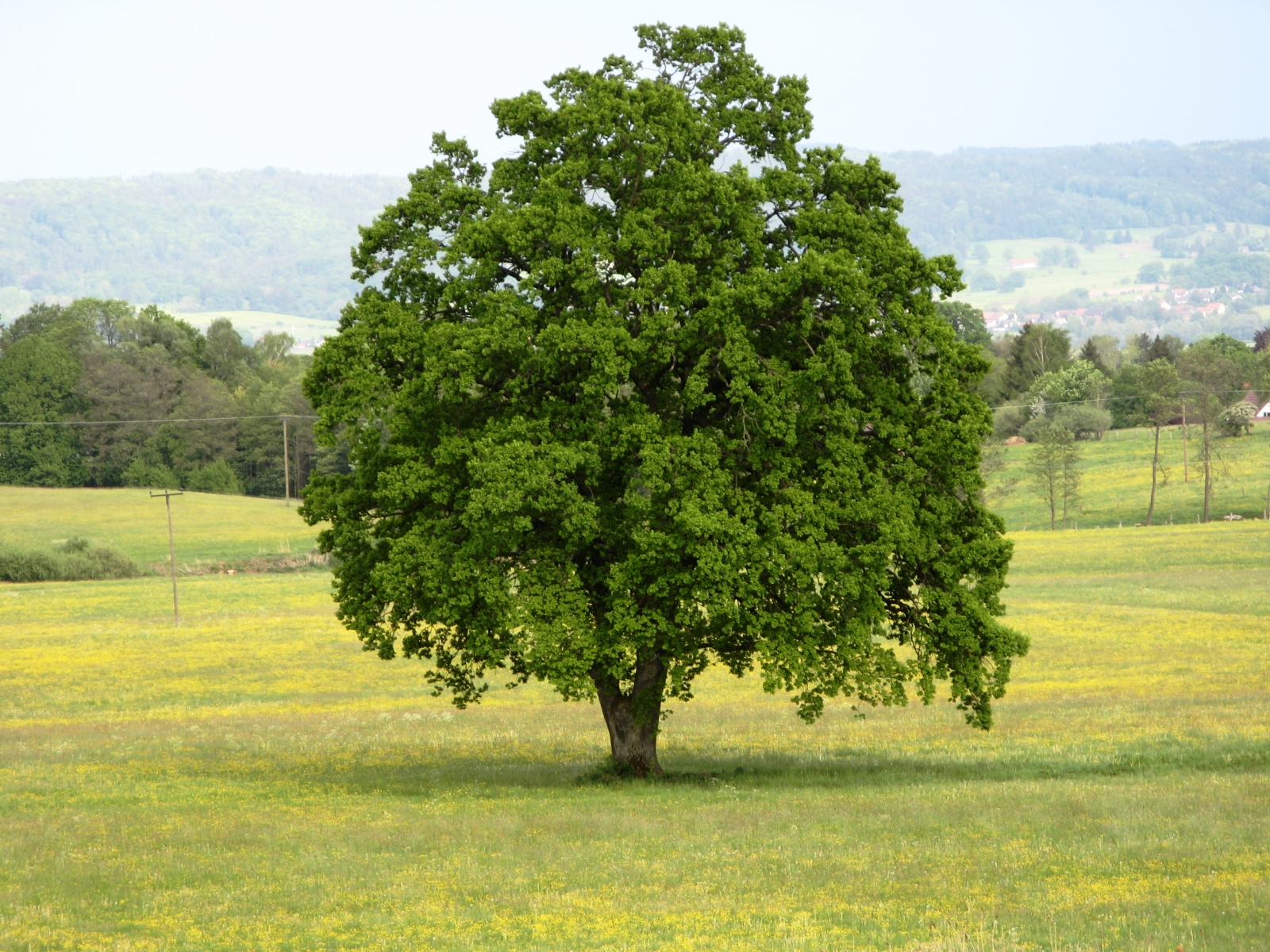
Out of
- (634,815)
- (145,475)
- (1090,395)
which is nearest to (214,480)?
(145,475)

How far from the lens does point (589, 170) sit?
26.6 meters

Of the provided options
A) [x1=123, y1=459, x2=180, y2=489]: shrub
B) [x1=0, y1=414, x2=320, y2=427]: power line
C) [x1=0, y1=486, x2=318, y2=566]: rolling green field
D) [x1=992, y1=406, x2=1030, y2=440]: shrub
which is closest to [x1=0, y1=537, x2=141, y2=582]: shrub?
[x1=0, y1=486, x2=318, y2=566]: rolling green field

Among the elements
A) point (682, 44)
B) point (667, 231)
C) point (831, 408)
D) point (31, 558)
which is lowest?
point (31, 558)

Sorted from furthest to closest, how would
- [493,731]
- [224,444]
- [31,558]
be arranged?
[224,444] → [31,558] → [493,731]

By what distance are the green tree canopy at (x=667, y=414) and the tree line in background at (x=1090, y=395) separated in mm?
92074

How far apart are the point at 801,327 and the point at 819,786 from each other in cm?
932

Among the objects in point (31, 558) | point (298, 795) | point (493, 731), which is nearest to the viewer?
point (298, 795)

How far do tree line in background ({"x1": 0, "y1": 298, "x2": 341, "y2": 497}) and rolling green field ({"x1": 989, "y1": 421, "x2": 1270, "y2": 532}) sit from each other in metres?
69.1

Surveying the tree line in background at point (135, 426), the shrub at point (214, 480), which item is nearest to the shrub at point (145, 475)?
the tree line in background at point (135, 426)

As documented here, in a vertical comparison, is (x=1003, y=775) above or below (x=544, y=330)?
below

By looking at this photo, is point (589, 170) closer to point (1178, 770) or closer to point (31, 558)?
point (1178, 770)

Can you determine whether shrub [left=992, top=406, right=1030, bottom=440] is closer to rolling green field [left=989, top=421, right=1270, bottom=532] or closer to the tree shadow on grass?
rolling green field [left=989, top=421, right=1270, bottom=532]

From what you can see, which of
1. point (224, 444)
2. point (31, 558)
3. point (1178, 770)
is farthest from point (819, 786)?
point (224, 444)

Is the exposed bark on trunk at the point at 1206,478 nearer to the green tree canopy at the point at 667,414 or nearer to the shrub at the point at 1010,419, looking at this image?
the shrub at the point at 1010,419
